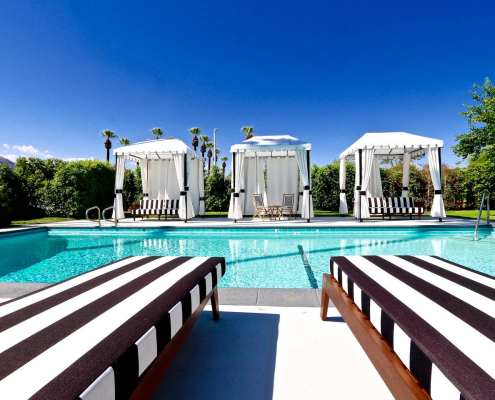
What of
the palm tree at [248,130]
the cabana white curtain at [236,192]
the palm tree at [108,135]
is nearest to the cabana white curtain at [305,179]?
the cabana white curtain at [236,192]

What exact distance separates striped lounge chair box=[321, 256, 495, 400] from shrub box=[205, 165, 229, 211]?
11774 millimetres

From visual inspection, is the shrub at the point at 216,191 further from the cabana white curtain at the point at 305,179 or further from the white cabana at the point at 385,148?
the white cabana at the point at 385,148

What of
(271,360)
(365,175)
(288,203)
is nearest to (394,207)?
(365,175)

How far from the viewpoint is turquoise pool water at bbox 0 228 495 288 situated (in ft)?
12.7

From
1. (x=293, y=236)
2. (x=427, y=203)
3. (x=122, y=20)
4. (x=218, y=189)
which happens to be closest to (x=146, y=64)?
(x=122, y=20)

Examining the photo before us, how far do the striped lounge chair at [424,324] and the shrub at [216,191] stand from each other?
11.8 metres

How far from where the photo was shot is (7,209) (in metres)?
8.74

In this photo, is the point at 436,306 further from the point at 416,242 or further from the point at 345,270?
the point at 416,242

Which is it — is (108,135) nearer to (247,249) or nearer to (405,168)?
(247,249)

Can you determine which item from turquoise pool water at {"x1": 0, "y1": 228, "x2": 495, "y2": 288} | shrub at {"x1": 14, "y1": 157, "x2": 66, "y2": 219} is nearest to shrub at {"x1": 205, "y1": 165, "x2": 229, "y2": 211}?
turquoise pool water at {"x1": 0, "y1": 228, "x2": 495, "y2": 288}

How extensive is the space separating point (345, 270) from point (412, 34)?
13.3m

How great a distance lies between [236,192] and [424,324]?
7.99 m

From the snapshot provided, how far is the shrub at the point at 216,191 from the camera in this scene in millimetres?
Answer: 13244

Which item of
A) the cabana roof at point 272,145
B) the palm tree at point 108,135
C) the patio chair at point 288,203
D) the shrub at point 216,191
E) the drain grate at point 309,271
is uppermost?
the palm tree at point 108,135
